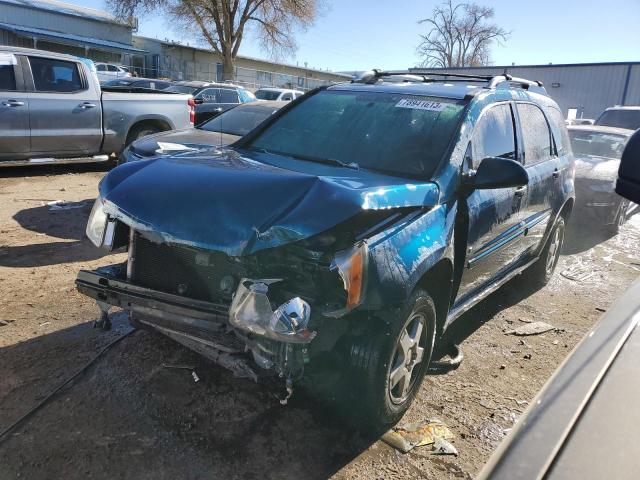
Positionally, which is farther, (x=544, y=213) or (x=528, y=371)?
(x=544, y=213)

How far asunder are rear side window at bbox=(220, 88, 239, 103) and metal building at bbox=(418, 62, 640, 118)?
18262mm

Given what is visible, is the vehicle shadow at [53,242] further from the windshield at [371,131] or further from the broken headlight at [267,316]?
the broken headlight at [267,316]

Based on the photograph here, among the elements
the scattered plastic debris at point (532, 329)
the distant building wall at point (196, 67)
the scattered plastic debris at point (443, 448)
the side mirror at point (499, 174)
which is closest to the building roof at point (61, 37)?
the distant building wall at point (196, 67)

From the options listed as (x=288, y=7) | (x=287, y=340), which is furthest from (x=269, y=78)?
(x=287, y=340)

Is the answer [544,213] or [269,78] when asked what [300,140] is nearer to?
[544,213]

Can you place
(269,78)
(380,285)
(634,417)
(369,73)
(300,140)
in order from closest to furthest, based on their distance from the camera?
(634,417), (380,285), (300,140), (369,73), (269,78)

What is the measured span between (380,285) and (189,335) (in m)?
1.01

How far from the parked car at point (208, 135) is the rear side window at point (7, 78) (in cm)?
273

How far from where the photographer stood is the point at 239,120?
7.41 m

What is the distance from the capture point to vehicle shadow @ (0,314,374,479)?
2494 millimetres

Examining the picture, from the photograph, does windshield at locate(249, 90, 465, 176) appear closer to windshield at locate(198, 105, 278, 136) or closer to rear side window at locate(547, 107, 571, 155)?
rear side window at locate(547, 107, 571, 155)

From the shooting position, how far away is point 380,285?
2.43 metres

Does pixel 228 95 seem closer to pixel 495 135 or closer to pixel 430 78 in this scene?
pixel 430 78

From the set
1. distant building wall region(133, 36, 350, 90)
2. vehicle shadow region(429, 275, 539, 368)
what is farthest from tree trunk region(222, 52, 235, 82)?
vehicle shadow region(429, 275, 539, 368)
